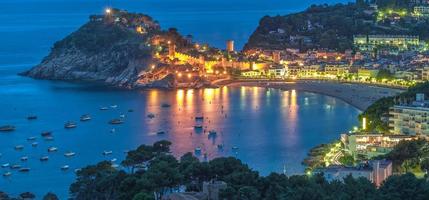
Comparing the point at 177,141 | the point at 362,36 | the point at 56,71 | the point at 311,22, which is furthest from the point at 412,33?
the point at 177,141

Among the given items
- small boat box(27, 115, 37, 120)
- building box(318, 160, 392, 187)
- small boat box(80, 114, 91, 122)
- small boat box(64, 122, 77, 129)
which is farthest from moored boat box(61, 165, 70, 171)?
small boat box(27, 115, 37, 120)

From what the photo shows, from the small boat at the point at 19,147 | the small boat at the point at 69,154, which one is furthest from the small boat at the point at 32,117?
the small boat at the point at 69,154

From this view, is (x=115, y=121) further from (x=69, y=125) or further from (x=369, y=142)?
(x=369, y=142)

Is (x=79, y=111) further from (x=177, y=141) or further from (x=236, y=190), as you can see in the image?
(x=236, y=190)

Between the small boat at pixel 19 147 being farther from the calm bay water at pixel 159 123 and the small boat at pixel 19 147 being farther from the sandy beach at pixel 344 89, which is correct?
the sandy beach at pixel 344 89

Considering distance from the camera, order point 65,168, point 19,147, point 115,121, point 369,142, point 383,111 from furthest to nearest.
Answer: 1. point 115,121
2. point 19,147
3. point 383,111
4. point 65,168
5. point 369,142

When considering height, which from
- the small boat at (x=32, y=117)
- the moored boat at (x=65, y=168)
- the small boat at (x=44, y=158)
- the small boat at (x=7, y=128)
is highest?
the small boat at (x=32, y=117)

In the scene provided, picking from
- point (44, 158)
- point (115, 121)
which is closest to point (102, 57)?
point (115, 121)
